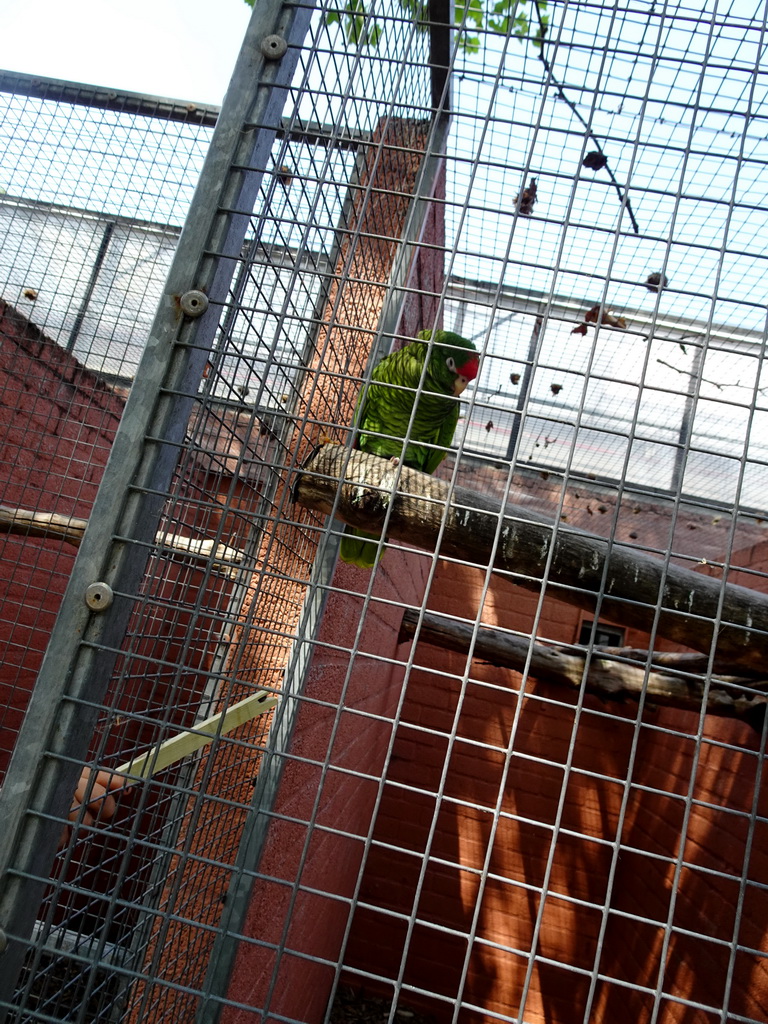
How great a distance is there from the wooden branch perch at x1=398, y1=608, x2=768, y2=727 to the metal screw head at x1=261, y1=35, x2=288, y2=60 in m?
1.55

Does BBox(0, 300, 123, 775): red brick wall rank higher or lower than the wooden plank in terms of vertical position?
higher

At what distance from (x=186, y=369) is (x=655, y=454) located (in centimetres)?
410

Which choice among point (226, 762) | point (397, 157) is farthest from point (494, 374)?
point (226, 762)

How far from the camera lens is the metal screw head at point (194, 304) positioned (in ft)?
2.77

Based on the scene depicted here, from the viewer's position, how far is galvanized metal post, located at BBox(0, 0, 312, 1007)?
781mm

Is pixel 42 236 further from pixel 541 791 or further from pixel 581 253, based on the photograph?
pixel 541 791

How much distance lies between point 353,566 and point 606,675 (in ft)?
4.30

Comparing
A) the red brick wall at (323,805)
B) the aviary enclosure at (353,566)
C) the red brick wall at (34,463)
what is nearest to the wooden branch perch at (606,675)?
the aviary enclosure at (353,566)

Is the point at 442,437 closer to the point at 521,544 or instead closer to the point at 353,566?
the point at 353,566

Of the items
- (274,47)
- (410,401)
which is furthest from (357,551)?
(274,47)

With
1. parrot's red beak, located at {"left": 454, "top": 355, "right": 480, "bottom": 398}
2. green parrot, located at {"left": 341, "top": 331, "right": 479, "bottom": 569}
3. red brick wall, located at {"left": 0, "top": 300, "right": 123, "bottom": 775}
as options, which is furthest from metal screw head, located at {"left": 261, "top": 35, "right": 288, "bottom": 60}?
red brick wall, located at {"left": 0, "top": 300, "right": 123, "bottom": 775}

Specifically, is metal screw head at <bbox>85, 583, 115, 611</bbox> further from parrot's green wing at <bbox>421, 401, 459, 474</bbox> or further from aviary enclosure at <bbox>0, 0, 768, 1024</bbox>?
parrot's green wing at <bbox>421, 401, 459, 474</bbox>

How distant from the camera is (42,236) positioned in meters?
2.89

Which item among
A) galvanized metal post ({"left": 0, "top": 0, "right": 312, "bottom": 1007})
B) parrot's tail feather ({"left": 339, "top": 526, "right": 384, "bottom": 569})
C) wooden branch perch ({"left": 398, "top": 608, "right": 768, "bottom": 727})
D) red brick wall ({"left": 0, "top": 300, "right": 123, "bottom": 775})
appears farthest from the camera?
red brick wall ({"left": 0, "top": 300, "right": 123, "bottom": 775})
